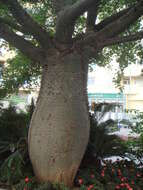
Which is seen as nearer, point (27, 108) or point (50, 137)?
point (50, 137)

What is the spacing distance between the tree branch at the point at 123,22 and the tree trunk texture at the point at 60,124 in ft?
1.58

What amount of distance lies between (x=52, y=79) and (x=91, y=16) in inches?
57.1

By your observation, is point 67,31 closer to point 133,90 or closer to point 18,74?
point 18,74

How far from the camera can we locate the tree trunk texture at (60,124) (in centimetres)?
306

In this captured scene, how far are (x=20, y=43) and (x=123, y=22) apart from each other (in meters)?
1.43

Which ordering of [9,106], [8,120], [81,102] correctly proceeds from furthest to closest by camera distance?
[9,106] → [8,120] → [81,102]

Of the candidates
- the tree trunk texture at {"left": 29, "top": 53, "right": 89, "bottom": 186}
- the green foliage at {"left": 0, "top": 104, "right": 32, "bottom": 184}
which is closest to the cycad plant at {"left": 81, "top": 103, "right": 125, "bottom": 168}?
the tree trunk texture at {"left": 29, "top": 53, "right": 89, "bottom": 186}

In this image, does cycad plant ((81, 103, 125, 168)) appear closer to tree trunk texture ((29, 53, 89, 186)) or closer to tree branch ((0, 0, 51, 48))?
tree trunk texture ((29, 53, 89, 186))

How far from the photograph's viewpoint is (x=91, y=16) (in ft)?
13.1

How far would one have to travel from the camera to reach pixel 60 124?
3.08 meters

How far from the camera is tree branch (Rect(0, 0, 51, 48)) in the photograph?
9.53 feet

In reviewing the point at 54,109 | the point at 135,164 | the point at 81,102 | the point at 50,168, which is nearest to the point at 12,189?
the point at 50,168

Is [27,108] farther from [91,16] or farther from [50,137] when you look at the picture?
[91,16]

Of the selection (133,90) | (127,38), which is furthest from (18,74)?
(133,90)
